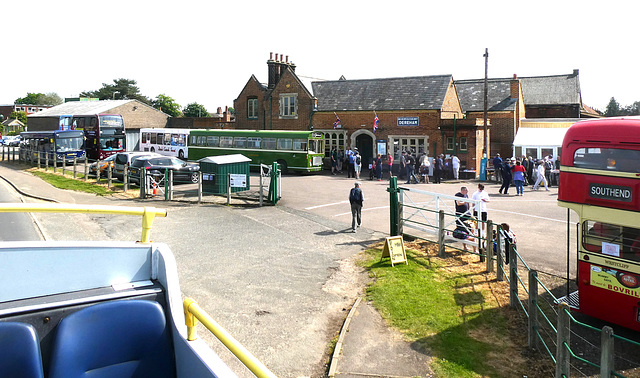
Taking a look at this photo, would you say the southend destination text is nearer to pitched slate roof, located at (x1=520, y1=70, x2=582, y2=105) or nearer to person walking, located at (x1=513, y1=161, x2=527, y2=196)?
person walking, located at (x1=513, y1=161, x2=527, y2=196)

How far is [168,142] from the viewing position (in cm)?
4019

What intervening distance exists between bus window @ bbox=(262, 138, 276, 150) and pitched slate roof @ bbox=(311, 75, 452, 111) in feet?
23.8

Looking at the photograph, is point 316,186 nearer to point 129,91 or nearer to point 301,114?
point 301,114

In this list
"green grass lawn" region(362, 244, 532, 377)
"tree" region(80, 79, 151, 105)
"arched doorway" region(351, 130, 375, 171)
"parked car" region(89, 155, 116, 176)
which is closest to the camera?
"green grass lawn" region(362, 244, 532, 377)

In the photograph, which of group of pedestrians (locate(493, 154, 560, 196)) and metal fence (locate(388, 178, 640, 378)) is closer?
metal fence (locate(388, 178, 640, 378))

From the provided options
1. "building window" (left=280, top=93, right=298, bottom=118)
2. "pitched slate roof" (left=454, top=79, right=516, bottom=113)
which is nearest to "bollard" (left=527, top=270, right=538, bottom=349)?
"pitched slate roof" (left=454, top=79, right=516, bottom=113)

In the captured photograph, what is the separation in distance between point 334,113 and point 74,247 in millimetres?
36751

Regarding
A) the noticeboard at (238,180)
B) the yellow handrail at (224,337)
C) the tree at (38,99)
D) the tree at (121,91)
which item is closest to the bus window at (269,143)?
the noticeboard at (238,180)

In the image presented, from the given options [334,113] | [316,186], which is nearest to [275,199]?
[316,186]

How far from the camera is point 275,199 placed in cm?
2203

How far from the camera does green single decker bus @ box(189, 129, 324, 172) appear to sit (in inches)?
1353

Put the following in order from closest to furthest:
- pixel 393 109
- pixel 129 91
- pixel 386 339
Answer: pixel 386 339
pixel 393 109
pixel 129 91

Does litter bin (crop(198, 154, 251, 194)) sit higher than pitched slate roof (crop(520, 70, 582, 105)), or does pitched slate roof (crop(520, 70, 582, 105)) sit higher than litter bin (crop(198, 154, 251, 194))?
pitched slate roof (crop(520, 70, 582, 105))

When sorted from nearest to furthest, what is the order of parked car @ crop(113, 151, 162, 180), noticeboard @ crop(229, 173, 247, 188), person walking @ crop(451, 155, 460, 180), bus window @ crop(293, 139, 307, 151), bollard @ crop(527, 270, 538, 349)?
bollard @ crop(527, 270, 538, 349) → noticeboard @ crop(229, 173, 247, 188) → parked car @ crop(113, 151, 162, 180) → person walking @ crop(451, 155, 460, 180) → bus window @ crop(293, 139, 307, 151)
